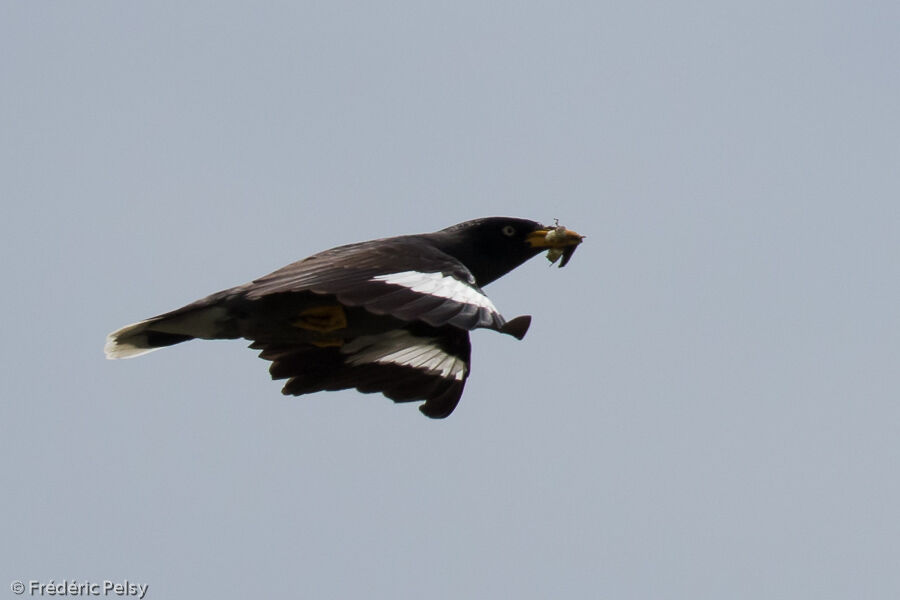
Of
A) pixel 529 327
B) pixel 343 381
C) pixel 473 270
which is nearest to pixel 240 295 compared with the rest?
pixel 343 381

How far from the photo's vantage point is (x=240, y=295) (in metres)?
8.27

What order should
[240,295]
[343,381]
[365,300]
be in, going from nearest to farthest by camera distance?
[365,300] → [240,295] → [343,381]

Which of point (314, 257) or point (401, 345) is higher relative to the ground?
point (314, 257)

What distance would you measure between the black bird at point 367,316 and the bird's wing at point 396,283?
11mm

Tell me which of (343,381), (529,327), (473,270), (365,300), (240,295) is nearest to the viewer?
(529,327)

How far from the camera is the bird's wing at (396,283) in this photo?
6.71 meters

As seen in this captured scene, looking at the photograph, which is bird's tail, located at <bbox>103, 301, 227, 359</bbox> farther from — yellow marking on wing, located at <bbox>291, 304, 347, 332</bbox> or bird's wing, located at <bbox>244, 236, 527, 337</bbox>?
yellow marking on wing, located at <bbox>291, 304, 347, 332</bbox>

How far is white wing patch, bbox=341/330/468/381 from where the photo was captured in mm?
8977

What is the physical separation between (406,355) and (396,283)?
1924 millimetres

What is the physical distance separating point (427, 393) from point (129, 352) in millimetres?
2168

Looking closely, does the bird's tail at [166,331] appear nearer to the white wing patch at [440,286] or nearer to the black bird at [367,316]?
the black bird at [367,316]

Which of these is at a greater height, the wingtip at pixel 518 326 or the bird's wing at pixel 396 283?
the bird's wing at pixel 396 283

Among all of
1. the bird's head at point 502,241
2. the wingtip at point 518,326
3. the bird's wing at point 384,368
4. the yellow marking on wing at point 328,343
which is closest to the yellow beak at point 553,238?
the bird's head at point 502,241

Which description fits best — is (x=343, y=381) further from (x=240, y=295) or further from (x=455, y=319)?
(x=455, y=319)
